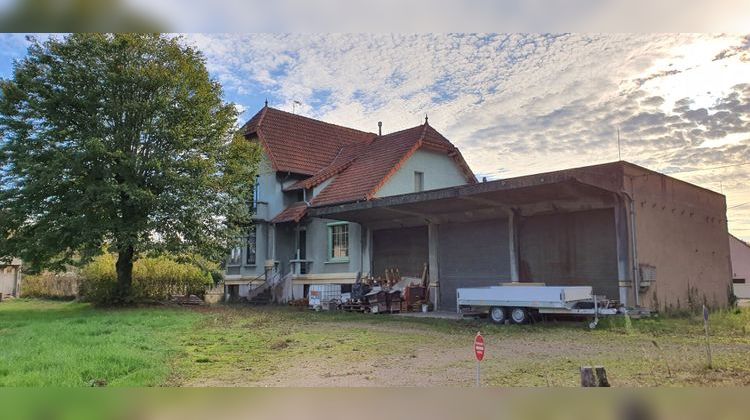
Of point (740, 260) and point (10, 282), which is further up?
point (740, 260)

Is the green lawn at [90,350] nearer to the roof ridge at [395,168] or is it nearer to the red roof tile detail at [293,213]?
the red roof tile detail at [293,213]

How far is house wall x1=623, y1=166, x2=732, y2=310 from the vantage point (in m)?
16.6

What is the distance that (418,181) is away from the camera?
2595 cm

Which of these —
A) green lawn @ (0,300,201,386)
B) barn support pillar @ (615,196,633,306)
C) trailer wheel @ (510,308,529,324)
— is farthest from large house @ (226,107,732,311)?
green lawn @ (0,300,201,386)

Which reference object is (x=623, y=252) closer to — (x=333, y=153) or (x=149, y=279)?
(x=333, y=153)

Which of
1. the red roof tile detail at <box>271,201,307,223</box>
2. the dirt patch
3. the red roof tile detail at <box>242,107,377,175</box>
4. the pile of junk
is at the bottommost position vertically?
the dirt patch

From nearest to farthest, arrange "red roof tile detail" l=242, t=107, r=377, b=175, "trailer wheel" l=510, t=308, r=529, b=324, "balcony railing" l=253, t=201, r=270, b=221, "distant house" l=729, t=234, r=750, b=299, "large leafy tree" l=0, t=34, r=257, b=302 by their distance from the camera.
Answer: "trailer wheel" l=510, t=308, r=529, b=324 < "large leafy tree" l=0, t=34, r=257, b=302 < "red roof tile detail" l=242, t=107, r=377, b=175 < "balcony railing" l=253, t=201, r=270, b=221 < "distant house" l=729, t=234, r=750, b=299

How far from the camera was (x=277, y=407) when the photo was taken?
23.5 feet

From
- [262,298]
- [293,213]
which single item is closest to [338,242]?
[293,213]

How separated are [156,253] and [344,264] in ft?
24.3

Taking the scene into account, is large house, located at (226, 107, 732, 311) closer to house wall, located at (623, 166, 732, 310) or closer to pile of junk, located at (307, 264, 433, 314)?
house wall, located at (623, 166, 732, 310)

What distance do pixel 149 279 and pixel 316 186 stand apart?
822cm

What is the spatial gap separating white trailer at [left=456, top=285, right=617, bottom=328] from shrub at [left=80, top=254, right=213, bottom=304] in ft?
38.6

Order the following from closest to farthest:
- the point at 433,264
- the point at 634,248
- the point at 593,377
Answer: the point at 593,377
the point at 634,248
the point at 433,264
